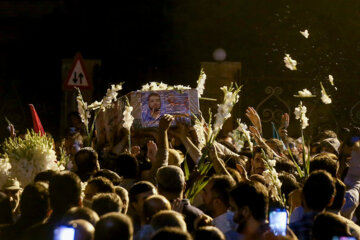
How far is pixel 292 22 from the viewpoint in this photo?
16.8 m

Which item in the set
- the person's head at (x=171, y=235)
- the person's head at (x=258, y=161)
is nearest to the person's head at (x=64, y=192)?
the person's head at (x=171, y=235)

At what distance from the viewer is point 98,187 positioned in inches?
294

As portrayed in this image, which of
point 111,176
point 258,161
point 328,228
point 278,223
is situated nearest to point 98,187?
point 111,176

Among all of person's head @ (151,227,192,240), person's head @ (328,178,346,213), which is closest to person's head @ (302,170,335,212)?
person's head @ (328,178,346,213)

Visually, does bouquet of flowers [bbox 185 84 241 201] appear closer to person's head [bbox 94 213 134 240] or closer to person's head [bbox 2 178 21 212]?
person's head [bbox 2 178 21 212]

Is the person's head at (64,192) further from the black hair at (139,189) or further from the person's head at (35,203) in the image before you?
the black hair at (139,189)

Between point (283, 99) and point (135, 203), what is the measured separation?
969 centimetres

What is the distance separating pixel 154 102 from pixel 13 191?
2457 mm

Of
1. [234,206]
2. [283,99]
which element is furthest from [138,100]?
[283,99]

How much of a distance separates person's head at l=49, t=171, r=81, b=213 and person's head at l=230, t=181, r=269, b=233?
1.12 m

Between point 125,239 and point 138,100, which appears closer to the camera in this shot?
point 125,239

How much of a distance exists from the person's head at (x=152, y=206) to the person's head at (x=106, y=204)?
7.1 inches

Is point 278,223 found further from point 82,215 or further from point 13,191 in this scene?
point 13,191

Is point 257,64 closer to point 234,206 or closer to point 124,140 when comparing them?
point 124,140
